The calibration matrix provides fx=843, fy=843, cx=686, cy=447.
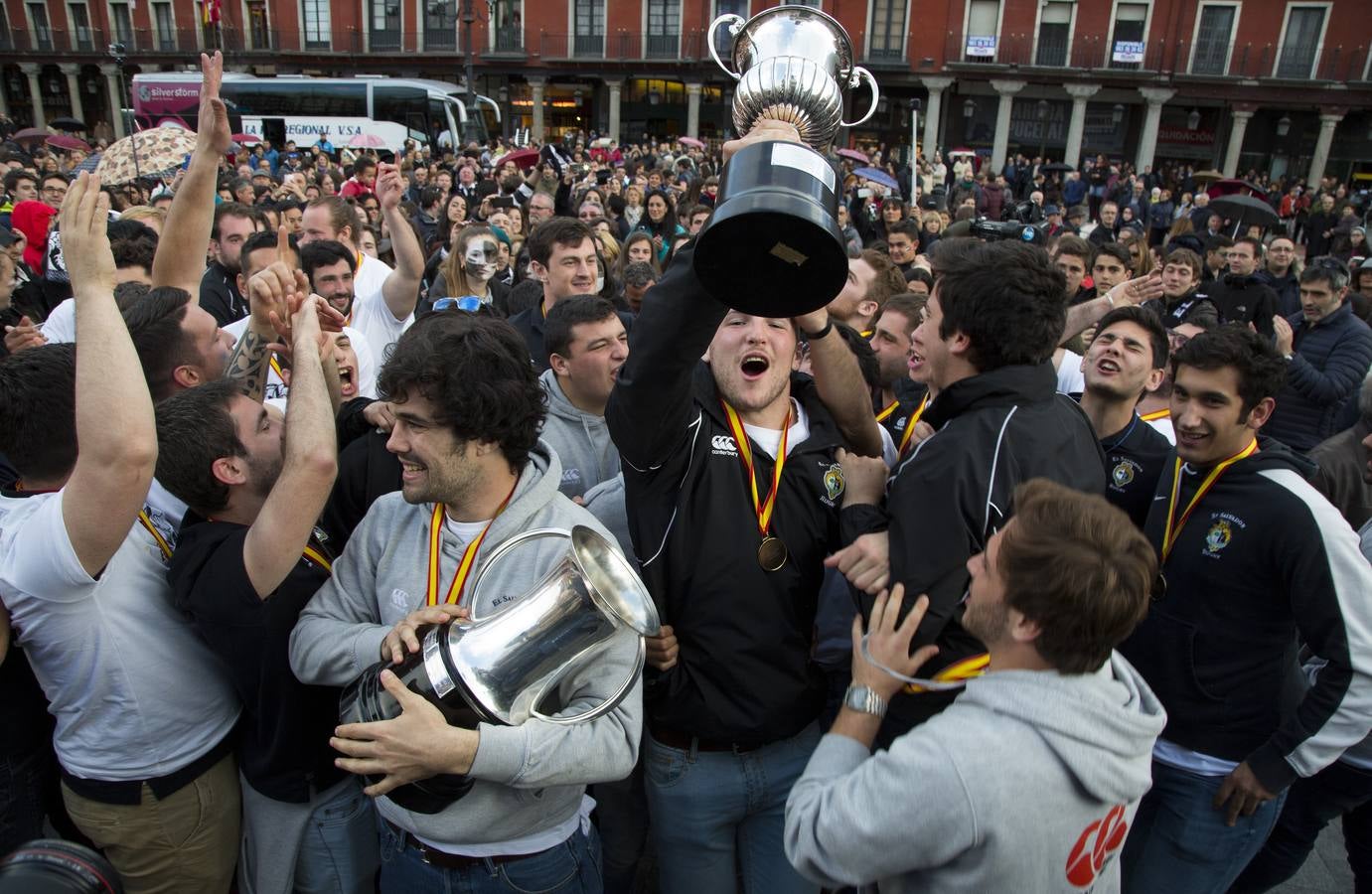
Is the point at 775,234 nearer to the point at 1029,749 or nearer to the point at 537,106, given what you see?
the point at 1029,749

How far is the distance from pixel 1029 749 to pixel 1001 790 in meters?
0.09

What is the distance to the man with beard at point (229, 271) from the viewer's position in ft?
17.6

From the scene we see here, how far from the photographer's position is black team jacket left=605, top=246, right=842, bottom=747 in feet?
7.43

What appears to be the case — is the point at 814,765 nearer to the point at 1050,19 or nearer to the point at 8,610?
the point at 8,610

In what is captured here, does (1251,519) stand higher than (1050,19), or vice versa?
(1050,19)

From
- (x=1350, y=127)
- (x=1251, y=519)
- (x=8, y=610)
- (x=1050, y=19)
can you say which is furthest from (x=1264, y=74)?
→ (x=8, y=610)

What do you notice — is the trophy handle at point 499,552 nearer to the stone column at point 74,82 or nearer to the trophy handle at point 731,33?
the trophy handle at point 731,33

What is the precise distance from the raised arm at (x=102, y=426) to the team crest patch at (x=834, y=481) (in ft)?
5.41

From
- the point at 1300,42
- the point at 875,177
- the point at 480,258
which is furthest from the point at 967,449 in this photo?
the point at 1300,42

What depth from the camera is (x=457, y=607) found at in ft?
5.72

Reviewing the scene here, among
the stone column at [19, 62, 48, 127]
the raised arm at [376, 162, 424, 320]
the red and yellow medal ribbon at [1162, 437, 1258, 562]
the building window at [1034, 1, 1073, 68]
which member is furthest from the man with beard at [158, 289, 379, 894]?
the stone column at [19, 62, 48, 127]

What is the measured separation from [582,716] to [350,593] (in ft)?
2.49

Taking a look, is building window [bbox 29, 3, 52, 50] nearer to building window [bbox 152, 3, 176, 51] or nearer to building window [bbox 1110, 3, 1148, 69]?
building window [bbox 152, 3, 176, 51]

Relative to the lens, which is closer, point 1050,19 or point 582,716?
point 582,716
